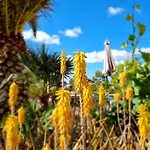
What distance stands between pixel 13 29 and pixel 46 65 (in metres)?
1.21

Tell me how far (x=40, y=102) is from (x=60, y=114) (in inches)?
128

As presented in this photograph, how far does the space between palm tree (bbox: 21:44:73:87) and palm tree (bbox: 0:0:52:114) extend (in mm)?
747

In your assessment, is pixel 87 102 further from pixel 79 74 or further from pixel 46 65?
pixel 46 65

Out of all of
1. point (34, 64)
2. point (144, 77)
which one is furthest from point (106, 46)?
point (144, 77)

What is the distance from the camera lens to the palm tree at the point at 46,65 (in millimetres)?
6852

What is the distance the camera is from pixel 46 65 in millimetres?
7020

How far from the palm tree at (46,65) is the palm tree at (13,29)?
75 centimetres

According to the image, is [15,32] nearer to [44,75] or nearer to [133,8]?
[44,75]

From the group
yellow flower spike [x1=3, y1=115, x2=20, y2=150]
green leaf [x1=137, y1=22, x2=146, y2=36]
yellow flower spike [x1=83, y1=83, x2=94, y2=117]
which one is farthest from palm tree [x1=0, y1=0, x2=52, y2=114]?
yellow flower spike [x1=3, y1=115, x2=20, y2=150]

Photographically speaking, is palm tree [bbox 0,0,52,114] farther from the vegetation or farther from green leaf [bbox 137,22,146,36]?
green leaf [bbox 137,22,146,36]

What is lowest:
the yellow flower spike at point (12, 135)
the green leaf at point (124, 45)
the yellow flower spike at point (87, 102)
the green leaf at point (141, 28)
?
the yellow flower spike at point (12, 135)

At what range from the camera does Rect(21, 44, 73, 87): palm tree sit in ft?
22.5

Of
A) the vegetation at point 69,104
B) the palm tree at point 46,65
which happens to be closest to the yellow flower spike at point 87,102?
the vegetation at point 69,104

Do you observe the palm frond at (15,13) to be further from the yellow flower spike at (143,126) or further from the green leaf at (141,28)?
the yellow flower spike at (143,126)
